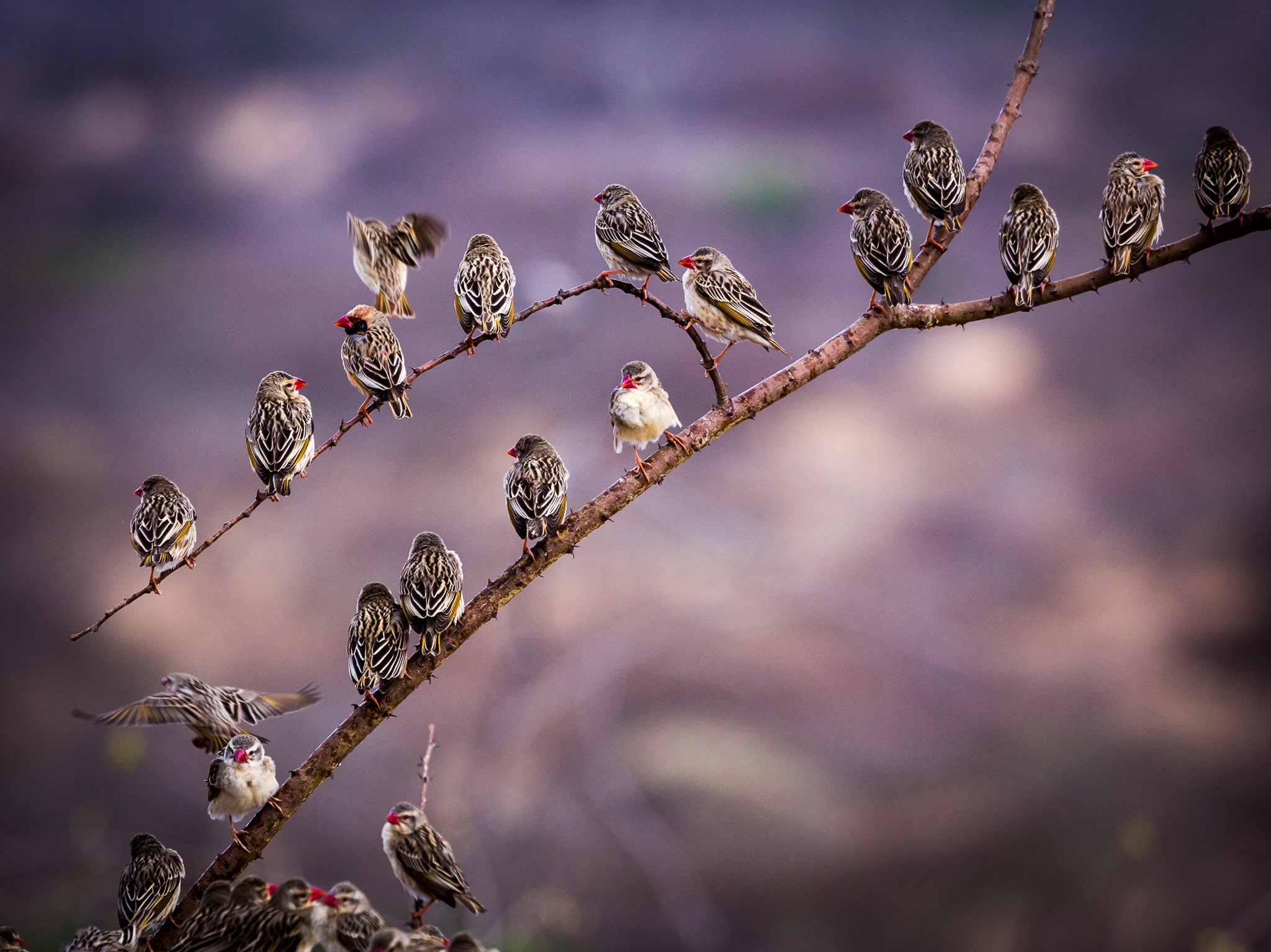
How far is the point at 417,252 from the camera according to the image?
3.73 meters

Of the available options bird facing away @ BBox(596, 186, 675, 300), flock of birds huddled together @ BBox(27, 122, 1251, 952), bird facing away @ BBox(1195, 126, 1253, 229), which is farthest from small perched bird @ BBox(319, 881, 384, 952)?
bird facing away @ BBox(1195, 126, 1253, 229)

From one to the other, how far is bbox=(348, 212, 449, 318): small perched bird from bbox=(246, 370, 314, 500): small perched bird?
584 millimetres

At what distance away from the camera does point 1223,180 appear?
11.8ft

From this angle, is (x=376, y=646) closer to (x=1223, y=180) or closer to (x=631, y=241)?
(x=631, y=241)

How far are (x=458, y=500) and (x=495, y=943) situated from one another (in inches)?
103

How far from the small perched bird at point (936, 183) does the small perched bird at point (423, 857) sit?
2858 millimetres

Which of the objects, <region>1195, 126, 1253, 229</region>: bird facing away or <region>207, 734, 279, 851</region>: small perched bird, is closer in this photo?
<region>207, 734, 279, 851</region>: small perched bird

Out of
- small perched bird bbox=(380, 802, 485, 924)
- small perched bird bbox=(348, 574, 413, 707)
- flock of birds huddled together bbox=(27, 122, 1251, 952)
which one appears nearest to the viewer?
flock of birds huddled together bbox=(27, 122, 1251, 952)

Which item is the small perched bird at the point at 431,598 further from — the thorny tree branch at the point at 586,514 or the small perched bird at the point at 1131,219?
the small perched bird at the point at 1131,219

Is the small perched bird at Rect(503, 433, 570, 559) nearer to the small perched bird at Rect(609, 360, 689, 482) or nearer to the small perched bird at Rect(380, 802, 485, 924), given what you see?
the small perched bird at Rect(609, 360, 689, 482)

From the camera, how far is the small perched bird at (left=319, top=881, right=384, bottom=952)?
2.56 m

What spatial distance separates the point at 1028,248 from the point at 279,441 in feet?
8.95

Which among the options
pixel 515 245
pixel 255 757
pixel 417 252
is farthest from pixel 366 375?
pixel 515 245

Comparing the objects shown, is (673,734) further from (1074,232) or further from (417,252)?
(1074,232)
